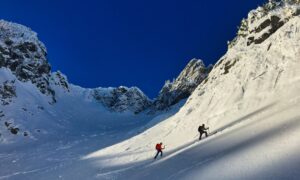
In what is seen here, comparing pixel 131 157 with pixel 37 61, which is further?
pixel 37 61

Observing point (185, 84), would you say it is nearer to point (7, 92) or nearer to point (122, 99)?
point (122, 99)

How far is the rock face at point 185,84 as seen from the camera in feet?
379

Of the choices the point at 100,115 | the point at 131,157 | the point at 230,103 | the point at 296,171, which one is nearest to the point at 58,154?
the point at 131,157

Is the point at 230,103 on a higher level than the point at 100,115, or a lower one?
lower

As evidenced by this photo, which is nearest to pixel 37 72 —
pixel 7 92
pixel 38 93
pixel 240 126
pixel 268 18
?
pixel 38 93

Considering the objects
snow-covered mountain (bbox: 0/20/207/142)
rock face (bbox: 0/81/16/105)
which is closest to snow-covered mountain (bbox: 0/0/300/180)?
snow-covered mountain (bbox: 0/20/207/142)

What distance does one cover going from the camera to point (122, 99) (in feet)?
499

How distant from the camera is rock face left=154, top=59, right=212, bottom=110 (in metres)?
116

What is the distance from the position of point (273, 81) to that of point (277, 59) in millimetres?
3626

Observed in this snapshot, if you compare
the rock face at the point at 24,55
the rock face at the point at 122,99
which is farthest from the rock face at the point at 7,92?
the rock face at the point at 122,99

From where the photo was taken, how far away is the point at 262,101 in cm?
3788

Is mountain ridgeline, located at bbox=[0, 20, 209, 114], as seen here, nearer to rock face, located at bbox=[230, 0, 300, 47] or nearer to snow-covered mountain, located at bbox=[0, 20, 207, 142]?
snow-covered mountain, located at bbox=[0, 20, 207, 142]

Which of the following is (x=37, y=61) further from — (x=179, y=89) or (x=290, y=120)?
(x=290, y=120)

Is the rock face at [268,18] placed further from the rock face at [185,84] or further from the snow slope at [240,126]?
the rock face at [185,84]
